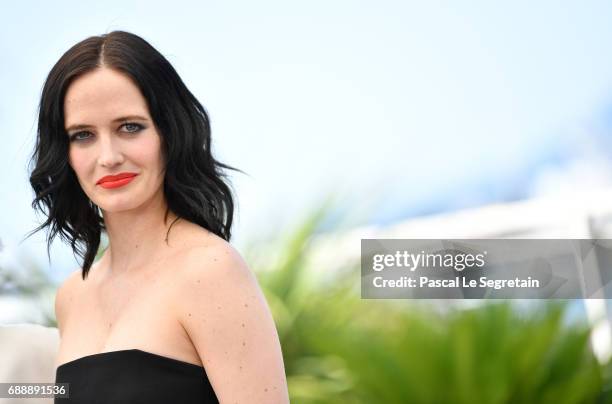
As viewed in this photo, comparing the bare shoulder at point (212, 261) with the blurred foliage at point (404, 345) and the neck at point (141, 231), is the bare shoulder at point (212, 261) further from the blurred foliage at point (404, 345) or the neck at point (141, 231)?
the blurred foliage at point (404, 345)

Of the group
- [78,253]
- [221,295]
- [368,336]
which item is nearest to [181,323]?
[221,295]

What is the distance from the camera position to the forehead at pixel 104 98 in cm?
129

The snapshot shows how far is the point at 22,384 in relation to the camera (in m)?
1.57

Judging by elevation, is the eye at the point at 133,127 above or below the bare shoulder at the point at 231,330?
above

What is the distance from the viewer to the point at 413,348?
4.79 metres

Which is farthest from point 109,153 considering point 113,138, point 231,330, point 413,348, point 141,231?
point 413,348

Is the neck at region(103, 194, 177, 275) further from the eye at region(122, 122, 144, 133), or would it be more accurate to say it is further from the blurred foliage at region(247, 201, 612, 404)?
the blurred foliage at region(247, 201, 612, 404)

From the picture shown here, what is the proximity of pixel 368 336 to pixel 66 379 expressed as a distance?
13.3ft

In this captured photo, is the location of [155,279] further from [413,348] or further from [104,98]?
[413,348]

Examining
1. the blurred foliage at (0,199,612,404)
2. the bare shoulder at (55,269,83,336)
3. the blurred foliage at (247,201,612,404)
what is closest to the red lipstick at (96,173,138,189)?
the bare shoulder at (55,269,83,336)

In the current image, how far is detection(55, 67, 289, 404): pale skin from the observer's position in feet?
4.08

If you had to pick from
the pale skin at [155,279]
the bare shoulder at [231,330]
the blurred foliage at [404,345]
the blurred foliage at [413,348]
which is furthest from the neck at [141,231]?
the blurred foliage at [413,348]

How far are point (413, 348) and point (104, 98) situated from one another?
12.1ft

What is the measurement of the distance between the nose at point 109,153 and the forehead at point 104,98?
0.03 meters
